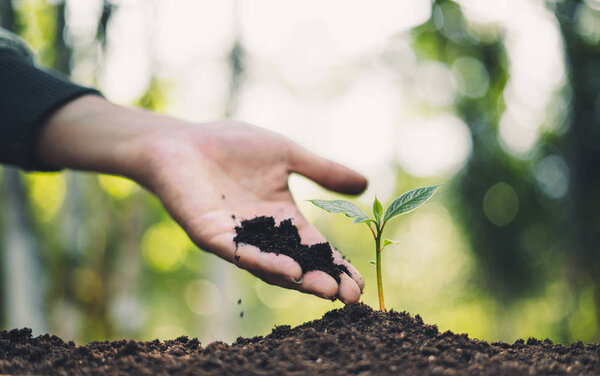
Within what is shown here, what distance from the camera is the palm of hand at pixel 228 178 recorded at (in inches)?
103

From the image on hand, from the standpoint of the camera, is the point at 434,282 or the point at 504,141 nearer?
the point at 504,141

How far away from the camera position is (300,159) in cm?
309

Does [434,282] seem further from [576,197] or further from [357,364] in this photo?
[357,364]

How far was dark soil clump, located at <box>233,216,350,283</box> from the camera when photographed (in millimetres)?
2311

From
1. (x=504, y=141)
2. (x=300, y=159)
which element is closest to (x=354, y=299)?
(x=300, y=159)

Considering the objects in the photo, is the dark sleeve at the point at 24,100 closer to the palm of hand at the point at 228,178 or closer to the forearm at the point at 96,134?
the forearm at the point at 96,134

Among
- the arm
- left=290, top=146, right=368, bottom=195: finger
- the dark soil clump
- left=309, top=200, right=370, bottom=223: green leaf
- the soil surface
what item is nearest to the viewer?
the soil surface

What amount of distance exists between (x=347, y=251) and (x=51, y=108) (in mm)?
23955

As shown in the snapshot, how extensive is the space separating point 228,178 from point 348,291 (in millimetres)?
1213

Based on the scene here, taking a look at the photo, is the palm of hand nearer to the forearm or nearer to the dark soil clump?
the dark soil clump

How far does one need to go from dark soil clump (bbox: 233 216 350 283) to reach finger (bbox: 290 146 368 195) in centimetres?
65

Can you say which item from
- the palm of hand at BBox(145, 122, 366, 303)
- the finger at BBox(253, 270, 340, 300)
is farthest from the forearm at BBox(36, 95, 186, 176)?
the finger at BBox(253, 270, 340, 300)

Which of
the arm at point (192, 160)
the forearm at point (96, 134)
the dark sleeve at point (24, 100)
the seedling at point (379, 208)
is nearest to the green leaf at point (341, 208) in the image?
the seedling at point (379, 208)

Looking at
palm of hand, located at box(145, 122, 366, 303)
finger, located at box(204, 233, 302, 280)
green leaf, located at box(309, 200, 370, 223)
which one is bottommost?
finger, located at box(204, 233, 302, 280)
